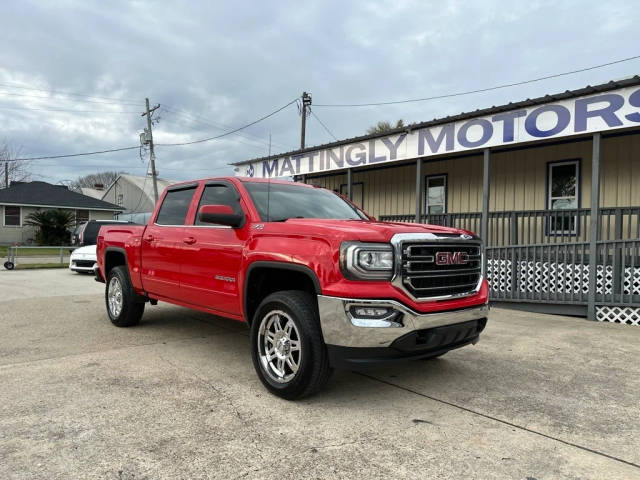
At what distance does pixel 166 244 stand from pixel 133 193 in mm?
45178

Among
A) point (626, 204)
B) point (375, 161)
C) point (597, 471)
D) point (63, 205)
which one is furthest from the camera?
point (63, 205)

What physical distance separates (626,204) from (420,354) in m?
8.55

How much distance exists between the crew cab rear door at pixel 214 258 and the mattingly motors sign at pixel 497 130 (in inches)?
247

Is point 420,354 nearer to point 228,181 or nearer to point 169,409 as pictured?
point 169,409

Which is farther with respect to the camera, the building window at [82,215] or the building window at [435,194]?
the building window at [82,215]

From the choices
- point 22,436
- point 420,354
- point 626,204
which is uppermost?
point 626,204

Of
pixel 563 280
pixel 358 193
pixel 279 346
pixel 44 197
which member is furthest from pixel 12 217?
pixel 279 346

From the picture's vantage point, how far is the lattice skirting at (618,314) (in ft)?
24.7

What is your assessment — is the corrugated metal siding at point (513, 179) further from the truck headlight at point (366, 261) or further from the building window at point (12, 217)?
the building window at point (12, 217)

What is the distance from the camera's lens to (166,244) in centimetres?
514

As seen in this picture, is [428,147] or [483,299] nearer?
[483,299]

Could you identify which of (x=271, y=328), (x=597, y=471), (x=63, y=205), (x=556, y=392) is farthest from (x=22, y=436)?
(x=63, y=205)

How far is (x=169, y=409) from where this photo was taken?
3.39 m

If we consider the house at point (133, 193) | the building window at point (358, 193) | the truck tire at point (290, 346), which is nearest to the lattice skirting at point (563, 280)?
the building window at point (358, 193)
